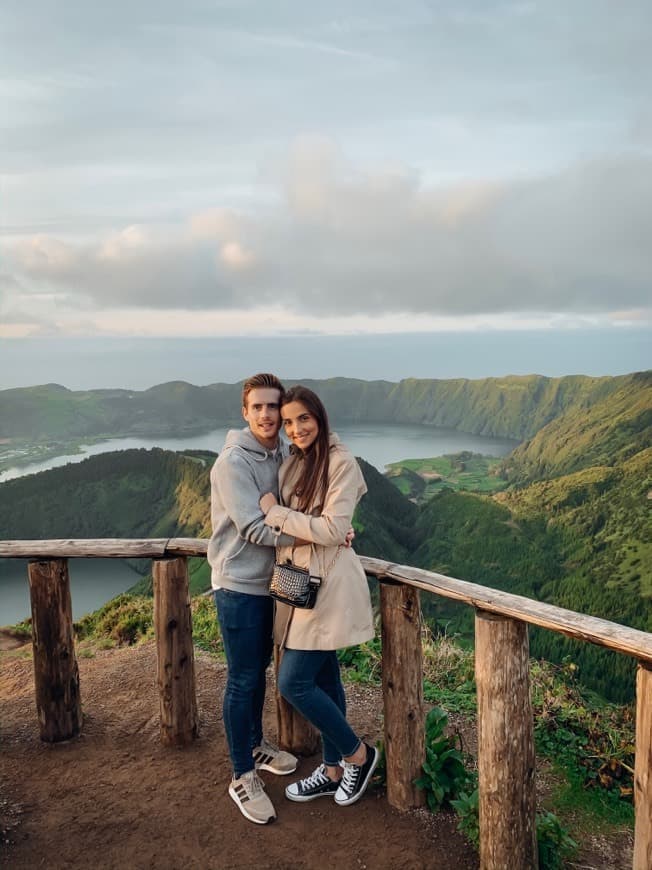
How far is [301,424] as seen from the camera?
9.95 ft

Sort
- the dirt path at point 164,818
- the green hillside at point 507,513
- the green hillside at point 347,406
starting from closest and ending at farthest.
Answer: the dirt path at point 164,818 → the green hillside at point 507,513 → the green hillside at point 347,406

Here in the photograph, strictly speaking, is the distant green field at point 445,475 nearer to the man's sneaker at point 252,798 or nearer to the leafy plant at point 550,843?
the man's sneaker at point 252,798

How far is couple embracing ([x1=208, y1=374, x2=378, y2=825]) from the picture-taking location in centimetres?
304

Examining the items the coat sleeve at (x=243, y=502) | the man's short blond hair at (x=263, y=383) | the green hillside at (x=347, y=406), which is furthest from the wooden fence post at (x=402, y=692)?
the green hillside at (x=347, y=406)

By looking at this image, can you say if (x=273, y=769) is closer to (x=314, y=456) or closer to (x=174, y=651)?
(x=174, y=651)

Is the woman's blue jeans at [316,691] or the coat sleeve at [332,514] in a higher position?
the coat sleeve at [332,514]

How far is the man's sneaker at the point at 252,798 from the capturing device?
3.40 m

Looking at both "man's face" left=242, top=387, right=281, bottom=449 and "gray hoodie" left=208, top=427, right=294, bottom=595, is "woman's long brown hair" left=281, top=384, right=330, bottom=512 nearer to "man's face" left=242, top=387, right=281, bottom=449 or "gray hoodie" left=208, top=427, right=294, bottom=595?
"man's face" left=242, top=387, right=281, bottom=449

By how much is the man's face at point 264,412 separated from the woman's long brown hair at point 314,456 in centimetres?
10

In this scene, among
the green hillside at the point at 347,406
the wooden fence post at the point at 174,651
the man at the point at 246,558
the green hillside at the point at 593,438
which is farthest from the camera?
the green hillside at the point at 347,406

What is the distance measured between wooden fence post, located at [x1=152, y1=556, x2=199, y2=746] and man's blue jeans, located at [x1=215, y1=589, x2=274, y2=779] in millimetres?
663

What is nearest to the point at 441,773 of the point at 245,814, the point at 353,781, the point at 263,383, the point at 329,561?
the point at 353,781

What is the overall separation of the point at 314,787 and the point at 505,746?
1092mm

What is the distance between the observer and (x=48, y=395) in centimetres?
10869
